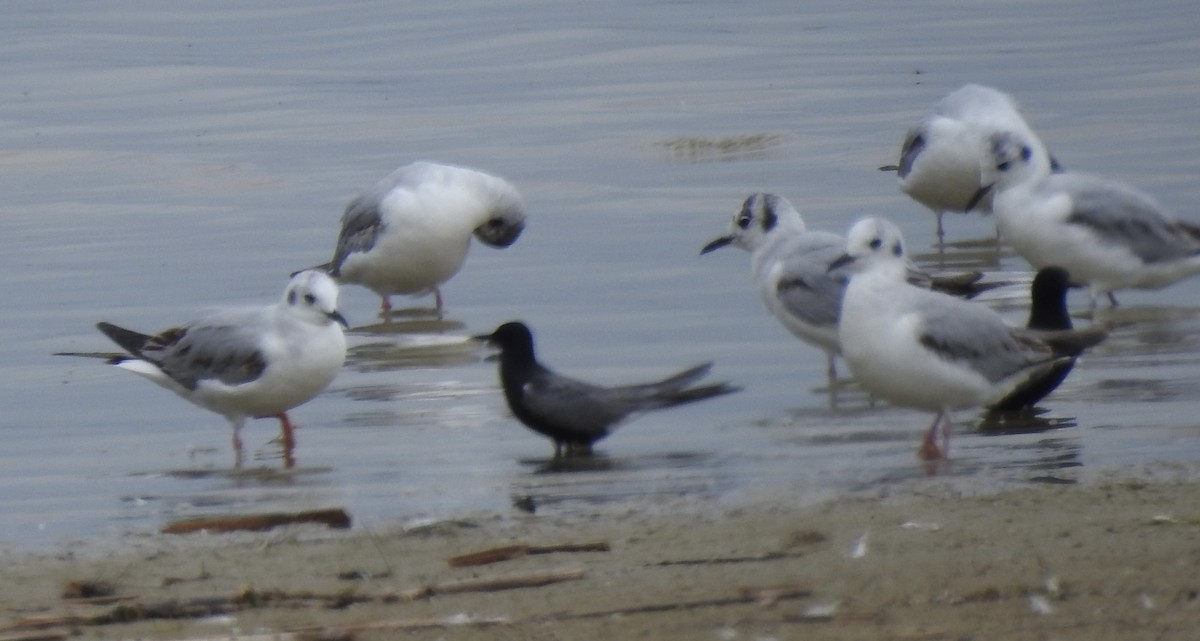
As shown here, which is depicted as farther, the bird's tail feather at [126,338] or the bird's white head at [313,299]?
the bird's tail feather at [126,338]

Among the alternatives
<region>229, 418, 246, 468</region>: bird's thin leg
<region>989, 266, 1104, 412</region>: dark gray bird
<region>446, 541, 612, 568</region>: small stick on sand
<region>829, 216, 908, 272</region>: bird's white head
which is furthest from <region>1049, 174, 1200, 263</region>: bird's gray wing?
<region>446, 541, 612, 568</region>: small stick on sand

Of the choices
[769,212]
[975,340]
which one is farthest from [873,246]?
[769,212]

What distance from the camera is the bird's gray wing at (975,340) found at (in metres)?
7.93

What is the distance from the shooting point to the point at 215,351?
353 inches

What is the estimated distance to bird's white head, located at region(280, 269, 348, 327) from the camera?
29.2ft

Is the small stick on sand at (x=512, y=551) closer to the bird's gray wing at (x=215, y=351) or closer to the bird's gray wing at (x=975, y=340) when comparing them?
the bird's gray wing at (x=975, y=340)

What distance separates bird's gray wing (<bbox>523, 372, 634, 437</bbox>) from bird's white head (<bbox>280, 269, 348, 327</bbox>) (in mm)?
983

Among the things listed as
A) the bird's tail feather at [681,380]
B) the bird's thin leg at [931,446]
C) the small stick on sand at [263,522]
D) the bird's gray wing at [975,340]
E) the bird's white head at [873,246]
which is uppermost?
the bird's white head at [873,246]

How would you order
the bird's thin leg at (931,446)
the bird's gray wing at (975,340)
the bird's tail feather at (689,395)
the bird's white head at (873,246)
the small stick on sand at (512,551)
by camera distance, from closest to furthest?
the small stick on sand at (512,551), the bird's thin leg at (931,446), the bird's gray wing at (975,340), the bird's white head at (873,246), the bird's tail feather at (689,395)

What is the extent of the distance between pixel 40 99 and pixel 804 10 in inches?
370

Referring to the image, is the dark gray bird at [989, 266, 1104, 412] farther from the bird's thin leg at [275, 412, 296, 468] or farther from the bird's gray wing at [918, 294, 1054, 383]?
the bird's thin leg at [275, 412, 296, 468]

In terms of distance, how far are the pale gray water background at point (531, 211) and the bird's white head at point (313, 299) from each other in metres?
0.49

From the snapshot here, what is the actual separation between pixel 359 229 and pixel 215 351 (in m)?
3.29

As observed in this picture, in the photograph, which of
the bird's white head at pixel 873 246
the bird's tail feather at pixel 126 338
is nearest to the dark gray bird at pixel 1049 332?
the bird's white head at pixel 873 246
